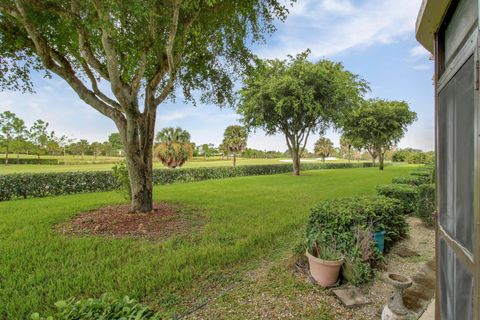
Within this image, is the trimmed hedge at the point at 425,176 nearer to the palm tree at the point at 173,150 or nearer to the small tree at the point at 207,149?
the palm tree at the point at 173,150

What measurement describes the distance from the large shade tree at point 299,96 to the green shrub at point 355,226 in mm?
13931

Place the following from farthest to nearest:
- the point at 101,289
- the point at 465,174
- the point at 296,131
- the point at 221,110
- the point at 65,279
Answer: the point at 296,131 → the point at 221,110 → the point at 65,279 → the point at 101,289 → the point at 465,174

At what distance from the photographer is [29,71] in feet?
25.1

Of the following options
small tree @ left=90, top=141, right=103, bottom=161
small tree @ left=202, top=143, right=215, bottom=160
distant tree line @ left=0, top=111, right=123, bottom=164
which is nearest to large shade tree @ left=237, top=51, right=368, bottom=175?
distant tree line @ left=0, top=111, right=123, bottom=164

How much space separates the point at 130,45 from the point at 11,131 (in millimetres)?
56670

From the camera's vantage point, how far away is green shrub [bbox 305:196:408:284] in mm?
3395

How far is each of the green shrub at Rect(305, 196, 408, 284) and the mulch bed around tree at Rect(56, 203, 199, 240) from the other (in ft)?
10.9

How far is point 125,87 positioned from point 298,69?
601 inches

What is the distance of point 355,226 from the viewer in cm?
380

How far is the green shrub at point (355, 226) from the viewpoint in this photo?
339 centimetres

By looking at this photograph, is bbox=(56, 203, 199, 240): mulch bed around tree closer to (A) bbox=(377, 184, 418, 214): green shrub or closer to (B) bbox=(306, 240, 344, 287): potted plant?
(B) bbox=(306, 240, 344, 287): potted plant

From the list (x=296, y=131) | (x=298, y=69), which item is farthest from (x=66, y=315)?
(x=296, y=131)

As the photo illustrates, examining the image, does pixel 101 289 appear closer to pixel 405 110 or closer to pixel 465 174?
pixel 465 174

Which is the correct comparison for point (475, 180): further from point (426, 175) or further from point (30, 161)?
point (30, 161)
